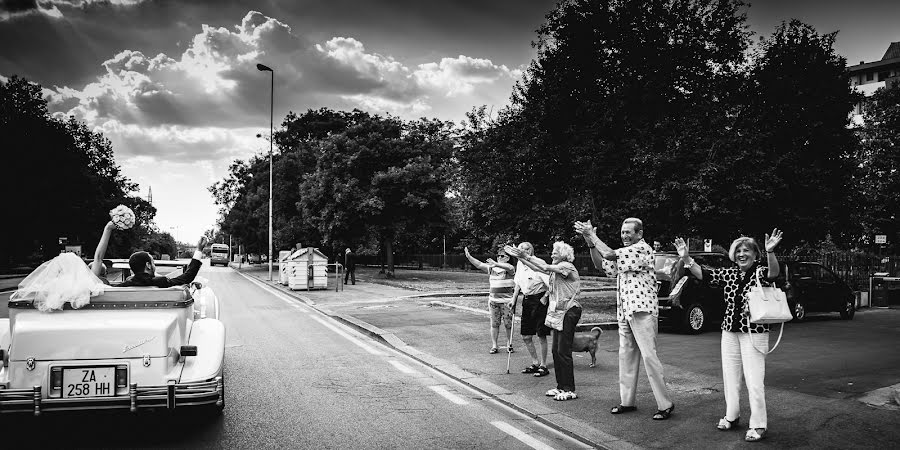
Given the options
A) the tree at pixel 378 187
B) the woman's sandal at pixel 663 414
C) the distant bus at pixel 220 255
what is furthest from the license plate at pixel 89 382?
the distant bus at pixel 220 255

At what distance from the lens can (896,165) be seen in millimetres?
30875

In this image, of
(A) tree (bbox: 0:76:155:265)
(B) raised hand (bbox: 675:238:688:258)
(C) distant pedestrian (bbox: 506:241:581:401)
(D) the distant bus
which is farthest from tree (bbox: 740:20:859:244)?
(D) the distant bus

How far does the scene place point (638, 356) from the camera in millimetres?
6047

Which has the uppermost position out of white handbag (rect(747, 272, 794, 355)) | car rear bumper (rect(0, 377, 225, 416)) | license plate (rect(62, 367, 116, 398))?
white handbag (rect(747, 272, 794, 355))

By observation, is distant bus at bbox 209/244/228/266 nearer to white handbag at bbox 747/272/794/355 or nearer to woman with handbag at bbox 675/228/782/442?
woman with handbag at bbox 675/228/782/442

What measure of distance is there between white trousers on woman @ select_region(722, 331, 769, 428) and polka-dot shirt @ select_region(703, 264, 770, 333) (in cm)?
6

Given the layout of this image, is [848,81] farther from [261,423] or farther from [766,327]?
[261,423]

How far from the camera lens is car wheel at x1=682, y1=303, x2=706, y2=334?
1222cm

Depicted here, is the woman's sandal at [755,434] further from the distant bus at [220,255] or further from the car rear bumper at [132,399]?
the distant bus at [220,255]

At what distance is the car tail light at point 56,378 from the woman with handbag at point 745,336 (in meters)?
5.34

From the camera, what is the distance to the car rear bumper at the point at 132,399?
4.66 metres

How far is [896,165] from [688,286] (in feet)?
84.4

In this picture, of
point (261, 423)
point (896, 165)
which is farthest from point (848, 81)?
point (896, 165)

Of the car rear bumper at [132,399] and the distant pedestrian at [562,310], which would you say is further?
the distant pedestrian at [562,310]
